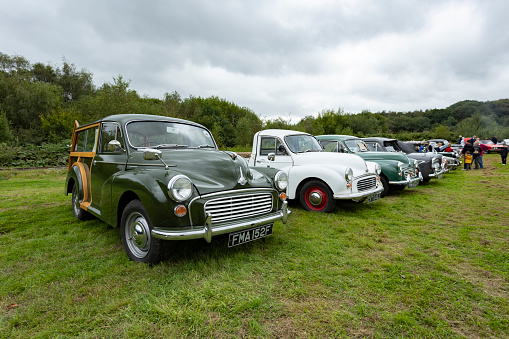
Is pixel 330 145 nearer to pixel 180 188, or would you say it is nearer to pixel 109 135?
pixel 109 135

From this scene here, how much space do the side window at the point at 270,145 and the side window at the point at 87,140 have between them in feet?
12.1

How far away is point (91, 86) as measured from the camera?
134 feet

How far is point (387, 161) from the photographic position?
7.94 meters

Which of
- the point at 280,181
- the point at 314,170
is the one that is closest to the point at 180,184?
the point at 280,181

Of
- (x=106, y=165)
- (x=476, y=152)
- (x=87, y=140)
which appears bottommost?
(x=106, y=165)

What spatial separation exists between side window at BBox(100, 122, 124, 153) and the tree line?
1539cm

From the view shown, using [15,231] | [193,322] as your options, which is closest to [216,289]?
[193,322]

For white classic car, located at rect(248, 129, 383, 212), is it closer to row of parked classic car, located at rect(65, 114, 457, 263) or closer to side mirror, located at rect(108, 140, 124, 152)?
row of parked classic car, located at rect(65, 114, 457, 263)

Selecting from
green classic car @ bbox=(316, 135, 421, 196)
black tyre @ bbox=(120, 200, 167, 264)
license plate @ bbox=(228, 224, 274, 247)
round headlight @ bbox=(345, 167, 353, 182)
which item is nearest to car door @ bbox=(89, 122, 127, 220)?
black tyre @ bbox=(120, 200, 167, 264)

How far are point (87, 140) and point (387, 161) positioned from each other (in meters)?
7.55

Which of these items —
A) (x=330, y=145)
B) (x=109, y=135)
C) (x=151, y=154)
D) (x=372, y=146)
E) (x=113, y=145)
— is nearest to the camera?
(x=151, y=154)

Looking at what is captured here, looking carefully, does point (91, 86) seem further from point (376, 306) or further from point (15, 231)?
point (376, 306)

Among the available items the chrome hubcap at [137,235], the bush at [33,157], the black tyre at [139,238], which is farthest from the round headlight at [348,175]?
the bush at [33,157]

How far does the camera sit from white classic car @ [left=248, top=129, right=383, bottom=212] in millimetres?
5625
